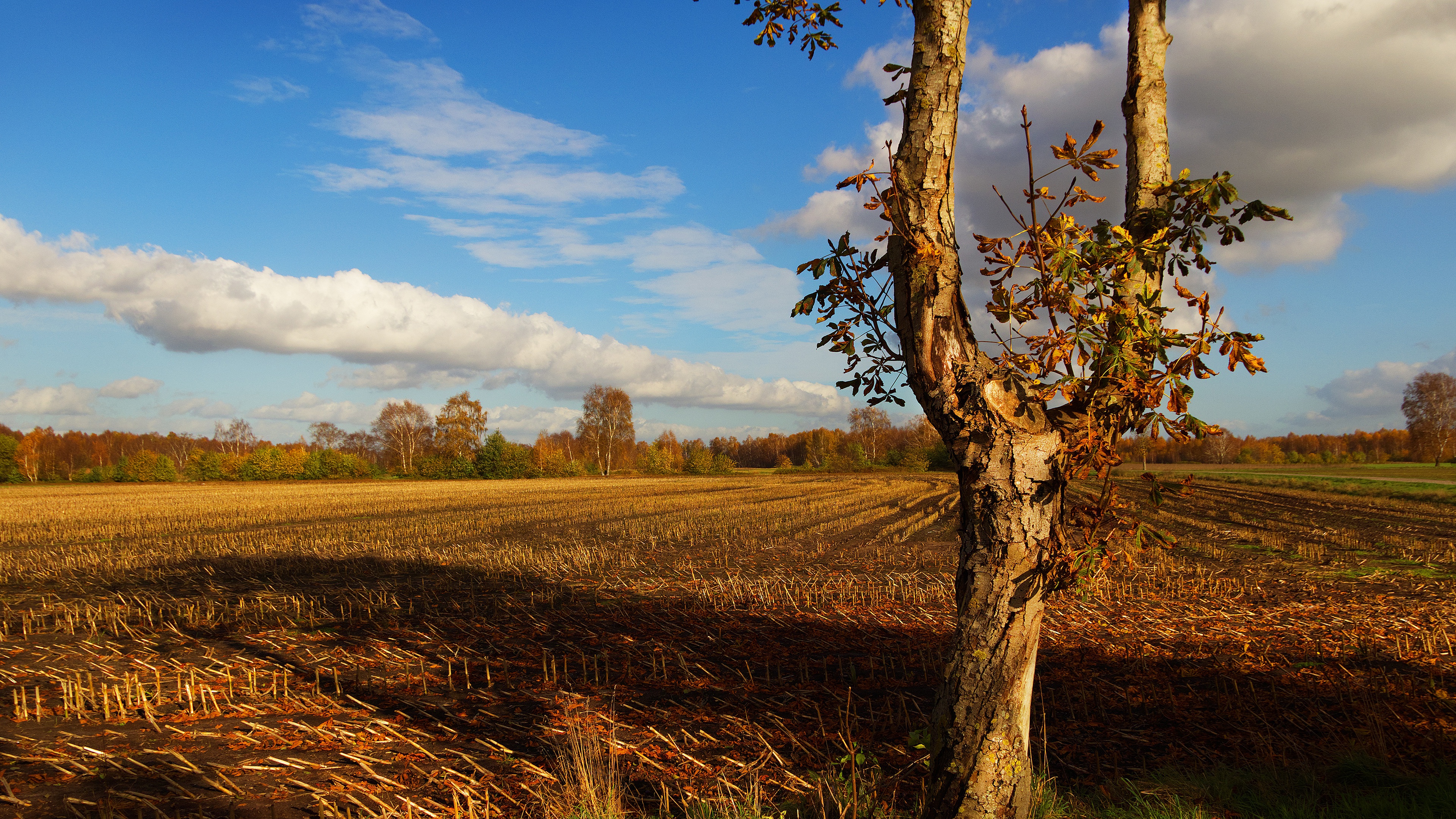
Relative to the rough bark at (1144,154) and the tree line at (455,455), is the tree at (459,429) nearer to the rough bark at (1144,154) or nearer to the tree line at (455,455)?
the tree line at (455,455)

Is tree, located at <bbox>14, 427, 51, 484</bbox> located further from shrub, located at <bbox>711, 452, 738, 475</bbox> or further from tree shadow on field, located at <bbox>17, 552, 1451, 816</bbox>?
tree shadow on field, located at <bbox>17, 552, 1451, 816</bbox>

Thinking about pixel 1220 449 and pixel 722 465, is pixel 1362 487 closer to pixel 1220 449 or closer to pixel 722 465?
pixel 722 465

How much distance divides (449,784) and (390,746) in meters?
1.10

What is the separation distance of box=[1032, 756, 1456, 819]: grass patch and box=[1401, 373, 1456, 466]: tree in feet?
327

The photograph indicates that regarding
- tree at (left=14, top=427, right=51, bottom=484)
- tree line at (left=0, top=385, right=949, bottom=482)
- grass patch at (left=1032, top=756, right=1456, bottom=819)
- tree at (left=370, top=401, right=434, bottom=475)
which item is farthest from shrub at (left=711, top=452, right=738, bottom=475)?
grass patch at (left=1032, top=756, right=1456, bottom=819)

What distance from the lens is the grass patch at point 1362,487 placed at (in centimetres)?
3112

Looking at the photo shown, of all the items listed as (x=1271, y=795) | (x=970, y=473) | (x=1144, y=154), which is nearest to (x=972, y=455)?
(x=970, y=473)

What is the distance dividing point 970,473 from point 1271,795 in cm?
298

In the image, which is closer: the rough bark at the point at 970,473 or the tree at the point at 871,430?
the rough bark at the point at 970,473

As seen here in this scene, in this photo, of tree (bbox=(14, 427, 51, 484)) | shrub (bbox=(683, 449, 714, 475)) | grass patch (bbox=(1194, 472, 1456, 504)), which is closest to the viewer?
grass patch (bbox=(1194, 472, 1456, 504))

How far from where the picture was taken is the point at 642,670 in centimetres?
728

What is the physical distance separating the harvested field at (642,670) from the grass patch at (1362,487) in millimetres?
20443

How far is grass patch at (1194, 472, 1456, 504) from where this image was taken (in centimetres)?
3112

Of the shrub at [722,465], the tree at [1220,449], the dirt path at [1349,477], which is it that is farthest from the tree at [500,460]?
the tree at [1220,449]
